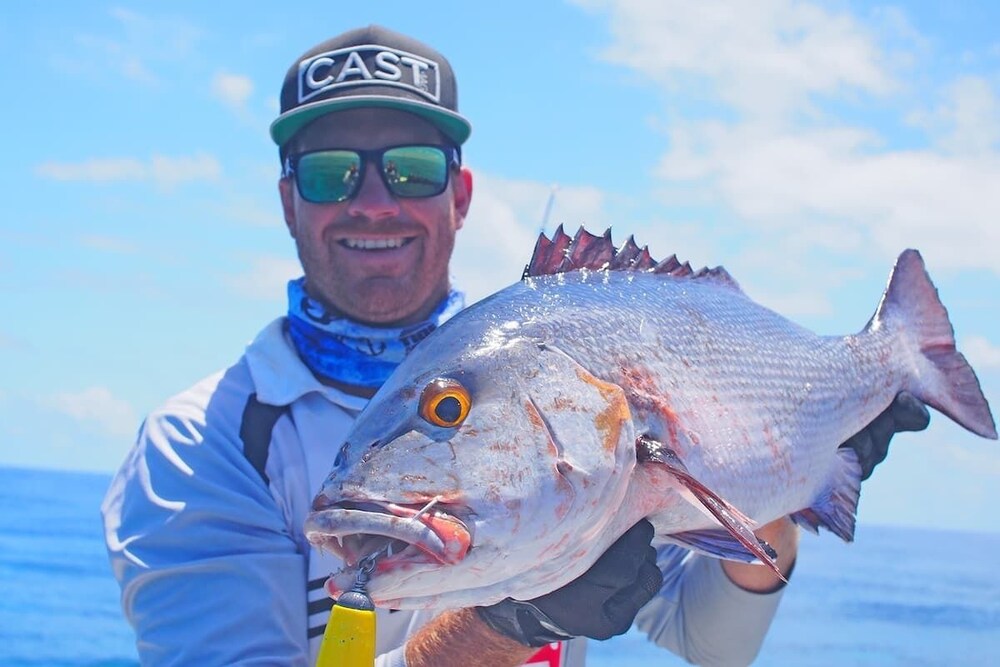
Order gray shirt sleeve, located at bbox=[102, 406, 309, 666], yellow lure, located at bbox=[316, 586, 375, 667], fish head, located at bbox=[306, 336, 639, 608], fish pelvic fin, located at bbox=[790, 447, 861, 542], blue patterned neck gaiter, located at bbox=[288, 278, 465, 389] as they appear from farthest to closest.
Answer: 1. blue patterned neck gaiter, located at bbox=[288, 278, 465, 389]
2. fish pelvic fin, located at bbox=[790, 447, 861, 542]
3. gray shirt sleeve, located at bbox=[102, 406, 309, 666]
4. fish head, located at bbox=[306, 336, 639, 608]
5. yellow lure, located at bbox=[316, 586, 375, 667]

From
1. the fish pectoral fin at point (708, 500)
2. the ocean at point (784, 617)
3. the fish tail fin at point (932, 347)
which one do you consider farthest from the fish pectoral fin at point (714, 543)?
the ocean at point (784, 617)

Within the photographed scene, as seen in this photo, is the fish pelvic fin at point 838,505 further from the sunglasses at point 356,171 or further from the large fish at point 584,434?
the sunglasses at point 356,171

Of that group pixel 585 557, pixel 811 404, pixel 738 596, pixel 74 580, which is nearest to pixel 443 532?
pixel 585 557

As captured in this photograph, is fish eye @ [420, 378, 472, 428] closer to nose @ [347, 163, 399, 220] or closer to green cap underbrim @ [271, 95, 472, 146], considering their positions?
nose @ [347, 163, 399, 220]

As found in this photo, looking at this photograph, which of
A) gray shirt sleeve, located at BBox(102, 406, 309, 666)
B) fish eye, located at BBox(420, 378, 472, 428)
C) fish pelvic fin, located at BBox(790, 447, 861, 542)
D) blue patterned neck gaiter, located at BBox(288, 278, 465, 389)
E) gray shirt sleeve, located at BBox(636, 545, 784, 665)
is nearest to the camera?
fish eye, located at BBox(420, 378, 472, 428)

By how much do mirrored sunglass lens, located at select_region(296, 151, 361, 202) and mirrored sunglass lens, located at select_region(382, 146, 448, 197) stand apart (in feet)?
0.38

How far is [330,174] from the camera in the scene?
329 centimetres

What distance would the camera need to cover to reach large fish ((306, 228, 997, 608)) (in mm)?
1655

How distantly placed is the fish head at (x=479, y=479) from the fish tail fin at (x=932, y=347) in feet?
5.51

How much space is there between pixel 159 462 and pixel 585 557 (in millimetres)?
1507

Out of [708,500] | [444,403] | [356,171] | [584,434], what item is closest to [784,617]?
[356,171]

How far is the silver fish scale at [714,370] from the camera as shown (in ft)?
6.81

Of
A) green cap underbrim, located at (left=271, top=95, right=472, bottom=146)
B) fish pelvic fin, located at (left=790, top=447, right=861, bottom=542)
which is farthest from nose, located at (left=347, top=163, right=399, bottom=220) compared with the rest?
fish pelvic fin, located at (left=790, top=447, right=861, bottom=542)

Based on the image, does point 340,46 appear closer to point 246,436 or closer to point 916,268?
point 246,436
